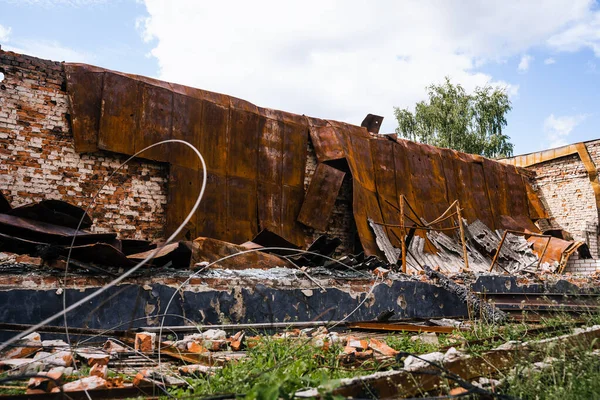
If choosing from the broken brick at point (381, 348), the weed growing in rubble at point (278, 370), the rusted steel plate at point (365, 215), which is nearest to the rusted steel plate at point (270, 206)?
the rusted steel plate at point (365, 215)

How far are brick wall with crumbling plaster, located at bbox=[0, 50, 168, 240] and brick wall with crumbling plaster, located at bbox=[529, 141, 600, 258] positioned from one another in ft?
45.3

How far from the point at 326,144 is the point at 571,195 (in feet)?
34.6

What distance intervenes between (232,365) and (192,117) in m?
6.47

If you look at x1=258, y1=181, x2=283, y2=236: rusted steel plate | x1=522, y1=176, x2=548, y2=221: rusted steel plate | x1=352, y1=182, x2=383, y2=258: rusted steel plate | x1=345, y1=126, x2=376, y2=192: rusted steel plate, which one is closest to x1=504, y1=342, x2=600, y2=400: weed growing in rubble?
x1=258, y1=181, x2=283, y2=236: rusted steel plate

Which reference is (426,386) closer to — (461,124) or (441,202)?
(441,202)

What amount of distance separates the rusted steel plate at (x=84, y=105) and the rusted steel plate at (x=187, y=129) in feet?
4.10

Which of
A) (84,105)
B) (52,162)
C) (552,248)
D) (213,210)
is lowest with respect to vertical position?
(552,248)

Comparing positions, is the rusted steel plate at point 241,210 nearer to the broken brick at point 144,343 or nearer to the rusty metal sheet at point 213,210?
the rusty metal sheet at point 213,210

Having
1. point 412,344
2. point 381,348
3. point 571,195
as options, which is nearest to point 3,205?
point 381,348

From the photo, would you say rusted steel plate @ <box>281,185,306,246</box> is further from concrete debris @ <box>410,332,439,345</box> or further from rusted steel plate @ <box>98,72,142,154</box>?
concrete debris @ <box>410,332,439,345</box>

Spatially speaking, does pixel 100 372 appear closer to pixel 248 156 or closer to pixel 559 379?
pixel 559 379

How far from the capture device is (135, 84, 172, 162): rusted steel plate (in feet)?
26.3

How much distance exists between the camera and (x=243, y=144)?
919cm

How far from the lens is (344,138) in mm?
10766
